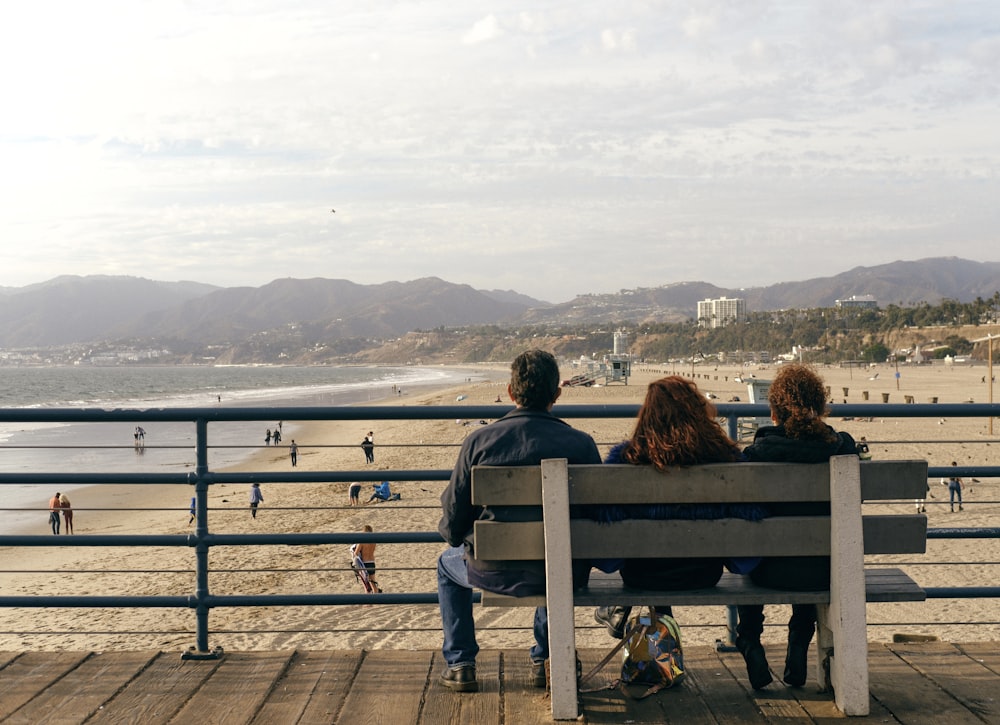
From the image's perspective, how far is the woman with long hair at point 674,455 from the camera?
3.57m

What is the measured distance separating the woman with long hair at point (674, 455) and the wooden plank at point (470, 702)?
0.72 m

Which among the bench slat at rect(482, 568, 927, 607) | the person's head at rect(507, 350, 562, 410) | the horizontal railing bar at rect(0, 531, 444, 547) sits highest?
the person's head at rect(507, 350, 562, 410)

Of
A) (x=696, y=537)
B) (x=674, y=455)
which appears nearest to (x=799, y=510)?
(x=696, y=537)

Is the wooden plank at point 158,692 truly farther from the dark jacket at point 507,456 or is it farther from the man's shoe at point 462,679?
the dark jacket at point 507,456

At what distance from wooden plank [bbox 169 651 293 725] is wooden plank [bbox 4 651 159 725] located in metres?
0.39

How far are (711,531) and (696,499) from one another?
0.46ft

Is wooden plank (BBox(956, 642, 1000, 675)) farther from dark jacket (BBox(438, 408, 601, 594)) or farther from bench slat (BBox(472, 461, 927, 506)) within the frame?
dark jacket (BBox(438, 408, 601, 594))

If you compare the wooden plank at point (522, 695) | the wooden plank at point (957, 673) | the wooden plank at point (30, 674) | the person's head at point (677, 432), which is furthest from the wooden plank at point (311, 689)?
the wooden plank at point (957, 673)

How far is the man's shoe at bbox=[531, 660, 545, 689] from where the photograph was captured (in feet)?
13.2

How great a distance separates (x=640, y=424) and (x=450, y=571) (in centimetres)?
109

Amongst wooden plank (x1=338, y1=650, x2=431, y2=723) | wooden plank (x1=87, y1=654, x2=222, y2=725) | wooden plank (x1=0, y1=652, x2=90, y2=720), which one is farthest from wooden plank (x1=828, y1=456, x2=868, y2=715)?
wooden plank (x1=0, y1=652, x2=90, y2=720)

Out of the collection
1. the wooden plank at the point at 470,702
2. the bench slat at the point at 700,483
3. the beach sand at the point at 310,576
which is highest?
the bench slat at the point at 700,483

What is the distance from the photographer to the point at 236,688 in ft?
13.6

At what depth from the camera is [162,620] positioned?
12.3 meters
